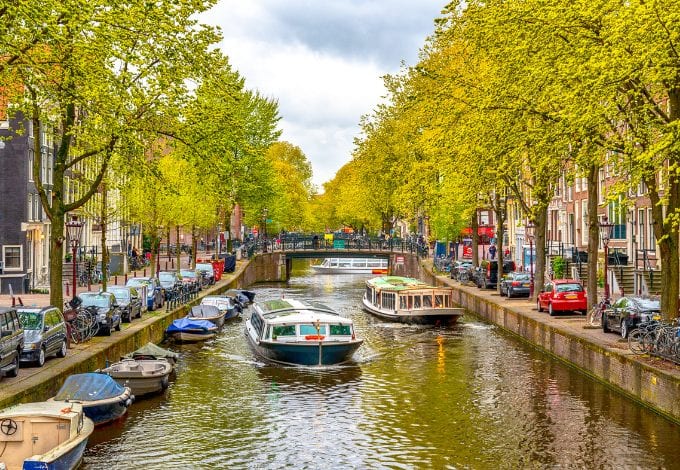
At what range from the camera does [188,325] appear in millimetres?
42031

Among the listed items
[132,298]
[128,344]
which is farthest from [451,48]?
[128,344]

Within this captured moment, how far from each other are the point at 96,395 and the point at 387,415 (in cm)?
→ 841

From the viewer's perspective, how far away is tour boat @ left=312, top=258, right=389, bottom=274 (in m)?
107

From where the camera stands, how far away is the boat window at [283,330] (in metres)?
36.2

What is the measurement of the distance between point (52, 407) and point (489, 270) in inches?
1808

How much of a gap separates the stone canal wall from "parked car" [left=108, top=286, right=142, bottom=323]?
58.8 ft

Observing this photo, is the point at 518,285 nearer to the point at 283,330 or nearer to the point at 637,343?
the point at 283,330

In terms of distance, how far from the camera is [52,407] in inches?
762

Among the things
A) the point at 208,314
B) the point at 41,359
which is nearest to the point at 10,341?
the point at 41,359

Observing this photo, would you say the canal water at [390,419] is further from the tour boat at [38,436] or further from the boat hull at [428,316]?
the boat hull at [428,316]

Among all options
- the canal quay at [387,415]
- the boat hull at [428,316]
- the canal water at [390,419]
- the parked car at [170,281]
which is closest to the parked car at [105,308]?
the canal quay at [387,415]

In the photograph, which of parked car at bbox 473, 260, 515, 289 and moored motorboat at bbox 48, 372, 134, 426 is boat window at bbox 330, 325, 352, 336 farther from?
parked car at bbox 473, 260, 515, 289

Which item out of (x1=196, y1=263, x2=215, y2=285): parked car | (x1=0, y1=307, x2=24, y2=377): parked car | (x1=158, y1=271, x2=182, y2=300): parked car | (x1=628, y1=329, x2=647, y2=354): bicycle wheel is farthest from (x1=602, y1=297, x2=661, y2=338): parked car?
(x1=196, y1=263, x2=215, y2=285): parked car

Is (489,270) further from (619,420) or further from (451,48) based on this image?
(619,420)
